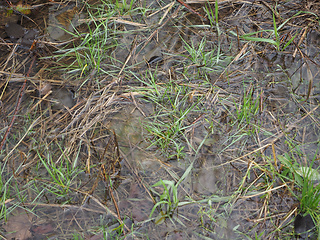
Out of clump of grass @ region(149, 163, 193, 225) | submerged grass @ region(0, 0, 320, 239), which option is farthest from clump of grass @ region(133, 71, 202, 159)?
clump of grass @ region(149, 163, 193, 225)

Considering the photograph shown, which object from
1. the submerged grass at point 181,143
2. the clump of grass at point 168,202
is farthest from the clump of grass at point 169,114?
the clump of grass at point 168,202

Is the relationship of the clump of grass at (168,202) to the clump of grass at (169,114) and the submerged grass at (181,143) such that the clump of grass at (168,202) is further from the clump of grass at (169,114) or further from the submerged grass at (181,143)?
the clump of grass at (169,114)

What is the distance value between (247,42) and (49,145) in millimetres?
1686

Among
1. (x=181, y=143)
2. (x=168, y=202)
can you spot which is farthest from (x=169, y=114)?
(x=168, y=202)

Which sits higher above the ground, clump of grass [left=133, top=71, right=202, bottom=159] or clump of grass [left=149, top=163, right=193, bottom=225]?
clump of grass [left=133, top=71, right=202, bottom=159]

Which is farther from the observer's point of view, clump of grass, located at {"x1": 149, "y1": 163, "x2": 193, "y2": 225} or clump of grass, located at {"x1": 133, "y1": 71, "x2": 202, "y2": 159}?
clump of grass, located at {"x1": 133, "y1": 71, "x2": 202, "y2": 159}

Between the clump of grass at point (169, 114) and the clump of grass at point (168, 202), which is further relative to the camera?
the clump of grass at point (169, 114)

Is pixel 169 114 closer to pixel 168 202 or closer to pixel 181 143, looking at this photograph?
pixel 181 143

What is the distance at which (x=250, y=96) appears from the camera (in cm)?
189

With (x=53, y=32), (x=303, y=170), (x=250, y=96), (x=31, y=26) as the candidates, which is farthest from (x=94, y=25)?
(x=303, y=170)

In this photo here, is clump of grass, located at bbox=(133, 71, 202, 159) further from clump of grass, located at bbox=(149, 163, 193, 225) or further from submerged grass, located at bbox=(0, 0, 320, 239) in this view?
clump of grass, located at bbox=(149, 163, 193, 225)

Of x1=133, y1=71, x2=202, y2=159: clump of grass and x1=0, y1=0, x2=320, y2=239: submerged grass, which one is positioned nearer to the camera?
x1=0, y1=0, x2=320, y2=239: submerged grass

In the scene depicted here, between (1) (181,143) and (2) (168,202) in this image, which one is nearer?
(2) (168,202)

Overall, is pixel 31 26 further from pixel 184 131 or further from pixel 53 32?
pixel 184 131
